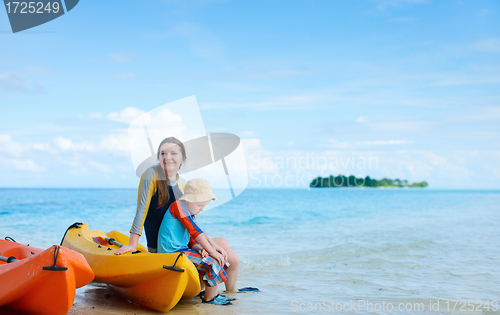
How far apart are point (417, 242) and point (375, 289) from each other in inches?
165

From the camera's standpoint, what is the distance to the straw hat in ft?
10.7

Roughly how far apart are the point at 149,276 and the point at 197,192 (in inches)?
30.5

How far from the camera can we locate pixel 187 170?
13.4 ft

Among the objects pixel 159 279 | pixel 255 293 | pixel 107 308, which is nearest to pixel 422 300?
pixel 255 293

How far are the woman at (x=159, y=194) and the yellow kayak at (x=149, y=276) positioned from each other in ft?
0.57

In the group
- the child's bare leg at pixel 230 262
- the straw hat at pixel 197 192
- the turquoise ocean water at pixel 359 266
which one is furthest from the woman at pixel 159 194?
the turquoise ocean water at pixel 359 266

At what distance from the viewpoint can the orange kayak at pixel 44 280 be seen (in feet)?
8.30

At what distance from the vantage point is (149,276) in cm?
305

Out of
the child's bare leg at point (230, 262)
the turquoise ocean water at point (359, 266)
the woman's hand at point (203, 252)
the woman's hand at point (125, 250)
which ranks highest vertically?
the woman's hand at point (125, 250)

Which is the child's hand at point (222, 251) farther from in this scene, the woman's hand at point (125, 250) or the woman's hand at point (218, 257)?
the woman's hand at point (125, 250)

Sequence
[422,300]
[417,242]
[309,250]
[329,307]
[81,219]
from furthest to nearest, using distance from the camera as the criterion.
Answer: [81,219] → [417,242] → [309,250] → [422,300] → [329,307]

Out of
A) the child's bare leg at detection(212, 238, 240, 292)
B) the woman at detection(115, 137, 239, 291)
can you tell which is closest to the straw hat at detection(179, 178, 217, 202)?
the woman at detection(115, 137, 239, 291)

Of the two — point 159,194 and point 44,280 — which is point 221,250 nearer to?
point 159,194

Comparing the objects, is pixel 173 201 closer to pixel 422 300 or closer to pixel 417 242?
pixel 422 300
